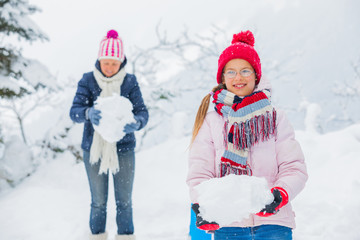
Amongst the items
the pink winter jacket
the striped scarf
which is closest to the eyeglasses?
the striped scarf

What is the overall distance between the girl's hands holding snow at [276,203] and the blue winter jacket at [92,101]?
1.62 metres

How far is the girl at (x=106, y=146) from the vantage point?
265cm

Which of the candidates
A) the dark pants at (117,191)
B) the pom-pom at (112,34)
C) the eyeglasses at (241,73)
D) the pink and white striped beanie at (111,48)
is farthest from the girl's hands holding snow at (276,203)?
the pom-pom at (112,34)

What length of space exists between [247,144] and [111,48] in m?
1.68

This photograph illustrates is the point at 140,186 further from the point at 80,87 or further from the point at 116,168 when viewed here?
the point at 80,87

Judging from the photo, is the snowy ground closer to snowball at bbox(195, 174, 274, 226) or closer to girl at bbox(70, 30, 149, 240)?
girl at bbox(70, 30, 149, 240)

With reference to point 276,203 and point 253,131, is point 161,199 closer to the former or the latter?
point 253,131

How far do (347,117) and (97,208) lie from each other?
2560 centimetres

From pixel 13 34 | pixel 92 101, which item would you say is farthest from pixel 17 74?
pixel 92 101

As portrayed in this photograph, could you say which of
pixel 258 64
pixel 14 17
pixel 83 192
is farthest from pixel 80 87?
pixel 14 17

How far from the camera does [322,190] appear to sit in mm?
4070

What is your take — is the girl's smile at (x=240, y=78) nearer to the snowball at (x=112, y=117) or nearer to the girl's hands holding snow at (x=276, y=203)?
the girl's hands holding snow at (x=276, y=203)

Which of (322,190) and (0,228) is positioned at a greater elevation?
(322,190)

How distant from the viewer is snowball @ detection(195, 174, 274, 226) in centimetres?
128
